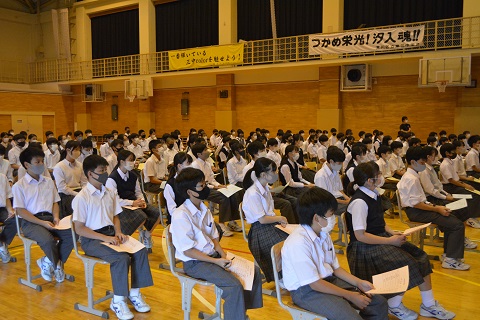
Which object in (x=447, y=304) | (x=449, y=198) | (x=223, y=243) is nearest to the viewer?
(x=447, y=304)

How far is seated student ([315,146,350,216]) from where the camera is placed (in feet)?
20.0

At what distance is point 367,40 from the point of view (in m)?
14.3

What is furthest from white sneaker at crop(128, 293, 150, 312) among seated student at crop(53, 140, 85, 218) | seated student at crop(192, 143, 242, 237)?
seated student at crop(192, 143, 242, 237)

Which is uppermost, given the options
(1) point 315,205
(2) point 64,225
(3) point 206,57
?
(3) point 206,57

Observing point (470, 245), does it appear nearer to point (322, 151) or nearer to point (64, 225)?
point (64, 225)

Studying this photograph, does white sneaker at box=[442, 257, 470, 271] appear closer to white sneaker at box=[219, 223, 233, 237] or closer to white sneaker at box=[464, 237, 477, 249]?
white sneaker at box=[464, 237, 477, 249]

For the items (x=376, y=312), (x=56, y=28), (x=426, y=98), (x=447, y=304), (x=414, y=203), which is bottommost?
(x=447, y=304)

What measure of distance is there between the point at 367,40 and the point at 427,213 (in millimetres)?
10142

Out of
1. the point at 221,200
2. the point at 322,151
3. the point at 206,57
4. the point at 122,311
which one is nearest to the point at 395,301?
the point at 122,311

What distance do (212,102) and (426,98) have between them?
9.30 meters

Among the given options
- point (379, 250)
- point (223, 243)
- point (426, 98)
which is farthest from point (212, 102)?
point (379, 250)

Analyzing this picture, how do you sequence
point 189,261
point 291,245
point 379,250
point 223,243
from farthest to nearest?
point 223,243 → point 379,250 → point 189,261 → point 291,245

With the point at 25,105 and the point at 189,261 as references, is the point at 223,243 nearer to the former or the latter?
the point at 189,261

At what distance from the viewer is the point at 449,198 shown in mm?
6035
